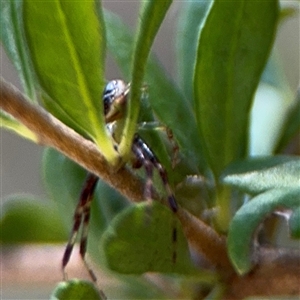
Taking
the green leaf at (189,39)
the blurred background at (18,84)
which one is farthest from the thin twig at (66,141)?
the blurred background at (18,84)

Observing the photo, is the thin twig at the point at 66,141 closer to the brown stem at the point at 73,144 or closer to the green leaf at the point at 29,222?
the brown stem at the point at 73,144

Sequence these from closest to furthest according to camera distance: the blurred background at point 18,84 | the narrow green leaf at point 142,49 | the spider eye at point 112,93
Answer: the narrow green leaf at point 142,49 → the spider eye at point 112,93 → the blurred background at point 18,84

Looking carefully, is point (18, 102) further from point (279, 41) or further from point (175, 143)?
point (279, 41)

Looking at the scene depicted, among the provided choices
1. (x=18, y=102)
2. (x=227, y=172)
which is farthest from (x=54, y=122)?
(x=227, y=172)

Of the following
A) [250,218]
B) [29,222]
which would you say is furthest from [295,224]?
[29,222]

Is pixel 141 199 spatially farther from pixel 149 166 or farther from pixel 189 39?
pixel 189 39
